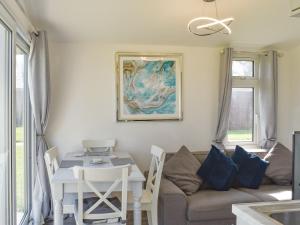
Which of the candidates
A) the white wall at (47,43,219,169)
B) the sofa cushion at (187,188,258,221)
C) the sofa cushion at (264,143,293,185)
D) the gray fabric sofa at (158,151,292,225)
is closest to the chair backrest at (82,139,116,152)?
the white wall at (47,43,219,169)

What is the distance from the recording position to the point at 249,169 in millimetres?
3967

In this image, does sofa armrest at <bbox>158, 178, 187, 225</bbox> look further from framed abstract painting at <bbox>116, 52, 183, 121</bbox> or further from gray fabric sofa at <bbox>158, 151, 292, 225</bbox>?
framed abstract painting at <bbox>116, 52, 183, 121</bbox>

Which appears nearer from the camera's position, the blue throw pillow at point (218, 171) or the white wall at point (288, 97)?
the blue throw pillow at point (218, 171)

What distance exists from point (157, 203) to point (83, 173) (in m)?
1.06

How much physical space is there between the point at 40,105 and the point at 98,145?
2.91ft

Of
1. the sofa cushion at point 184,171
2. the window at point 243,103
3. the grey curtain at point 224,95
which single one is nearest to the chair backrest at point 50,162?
the sofa cushion at point 184,171

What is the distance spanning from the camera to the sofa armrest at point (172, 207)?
3273 millimetres

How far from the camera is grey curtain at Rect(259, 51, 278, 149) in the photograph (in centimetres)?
489

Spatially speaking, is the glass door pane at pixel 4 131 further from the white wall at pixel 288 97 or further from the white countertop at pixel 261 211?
the white wall at pixel 288 97

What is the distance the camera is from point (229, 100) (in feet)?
15.5

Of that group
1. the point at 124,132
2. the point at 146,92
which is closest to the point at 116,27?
the point at 146,92

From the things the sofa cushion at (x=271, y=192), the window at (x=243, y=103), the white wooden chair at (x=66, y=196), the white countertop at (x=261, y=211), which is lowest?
the sofa cushion at (x=271, y=192)

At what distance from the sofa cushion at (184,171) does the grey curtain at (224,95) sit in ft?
2.89

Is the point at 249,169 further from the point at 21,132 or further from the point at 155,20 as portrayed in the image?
the point at 21,132
